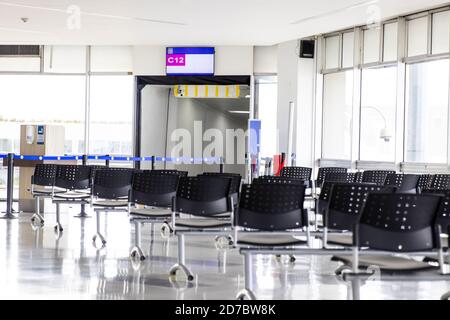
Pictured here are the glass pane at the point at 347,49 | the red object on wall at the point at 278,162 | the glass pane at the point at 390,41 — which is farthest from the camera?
the glass pane at the point at 347,49

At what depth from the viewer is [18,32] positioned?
15070 mm

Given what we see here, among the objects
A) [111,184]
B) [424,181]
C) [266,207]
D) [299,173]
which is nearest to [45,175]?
[111,184]

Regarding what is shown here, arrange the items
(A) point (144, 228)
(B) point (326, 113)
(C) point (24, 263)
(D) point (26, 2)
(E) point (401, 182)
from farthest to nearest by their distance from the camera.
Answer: (B) point (326, 113)
(D) point (26, 2)
(A) point (144, 228)
(E) point (401, 182)
(C) point (24, 263)

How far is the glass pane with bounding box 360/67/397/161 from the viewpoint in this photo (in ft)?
45.8

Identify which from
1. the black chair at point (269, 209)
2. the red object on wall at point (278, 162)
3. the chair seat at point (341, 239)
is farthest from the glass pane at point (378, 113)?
the black chair at point (269, 209)

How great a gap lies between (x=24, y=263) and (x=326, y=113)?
10.5m

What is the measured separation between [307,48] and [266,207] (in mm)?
11331

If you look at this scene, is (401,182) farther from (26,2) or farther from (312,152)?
(312,152)

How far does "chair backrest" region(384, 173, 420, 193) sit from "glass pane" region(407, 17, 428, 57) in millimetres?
5070

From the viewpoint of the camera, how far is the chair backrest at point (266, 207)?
5.05m

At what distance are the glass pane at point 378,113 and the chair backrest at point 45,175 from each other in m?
6.30

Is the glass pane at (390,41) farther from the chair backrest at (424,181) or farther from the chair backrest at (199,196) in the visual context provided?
the chair backrest at (199,196)

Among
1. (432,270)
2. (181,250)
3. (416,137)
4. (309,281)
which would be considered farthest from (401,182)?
(416,137)

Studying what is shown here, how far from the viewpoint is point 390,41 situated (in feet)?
45.5
